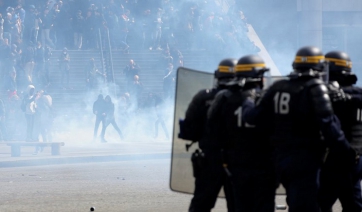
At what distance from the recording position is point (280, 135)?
277 inches

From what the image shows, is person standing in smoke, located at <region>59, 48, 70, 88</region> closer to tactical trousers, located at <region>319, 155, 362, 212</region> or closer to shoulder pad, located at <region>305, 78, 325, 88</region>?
tactical trousers, located at <region>319, 155, 362, 212</region>

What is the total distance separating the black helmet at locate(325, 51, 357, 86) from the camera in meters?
7.86

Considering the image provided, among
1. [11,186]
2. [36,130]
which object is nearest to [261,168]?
[11,186]

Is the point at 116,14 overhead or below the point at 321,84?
overhead

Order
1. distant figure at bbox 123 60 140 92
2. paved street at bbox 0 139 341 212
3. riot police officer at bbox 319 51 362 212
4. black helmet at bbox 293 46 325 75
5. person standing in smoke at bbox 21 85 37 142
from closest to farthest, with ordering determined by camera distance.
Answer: black helmet at bbox 293 46 325 75 < riot police officer at bbox 319 51 362 212 < paved street at bbox 0 139 341 212 < person standing in smoke at bbox 21 85 37 142 < distant figure at bbox 123 60 140 92

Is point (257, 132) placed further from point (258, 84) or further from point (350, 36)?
point (350, 36)

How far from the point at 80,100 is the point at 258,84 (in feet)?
65.4

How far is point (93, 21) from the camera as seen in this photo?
28.3 metres

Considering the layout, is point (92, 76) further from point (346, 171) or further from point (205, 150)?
point (346, 171)

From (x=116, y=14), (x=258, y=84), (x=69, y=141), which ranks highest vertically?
(x=116, y=14)

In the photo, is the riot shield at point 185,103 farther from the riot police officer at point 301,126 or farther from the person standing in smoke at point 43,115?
the person standing in smoke at point 43,115

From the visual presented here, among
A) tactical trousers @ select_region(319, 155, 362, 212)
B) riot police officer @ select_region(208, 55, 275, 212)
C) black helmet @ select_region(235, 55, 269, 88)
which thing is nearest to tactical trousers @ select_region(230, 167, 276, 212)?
riot police officer @ select_region(208, 55, 275, 212)

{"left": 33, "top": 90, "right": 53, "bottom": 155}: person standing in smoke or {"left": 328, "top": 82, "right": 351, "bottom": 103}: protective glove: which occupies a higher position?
{"left": 328, "top": 82, "right": 351, "bottom": 103}: protective glove

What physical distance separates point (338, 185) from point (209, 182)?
1015mm
